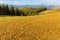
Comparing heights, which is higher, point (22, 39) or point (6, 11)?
point (22, 39)

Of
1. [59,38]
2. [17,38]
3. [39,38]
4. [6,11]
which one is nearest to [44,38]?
[39,38]

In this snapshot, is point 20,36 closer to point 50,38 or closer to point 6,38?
point 6,38

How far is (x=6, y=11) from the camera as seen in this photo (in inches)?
3477

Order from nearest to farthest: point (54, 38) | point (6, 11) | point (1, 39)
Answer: point (1, 39) < point (54, 38) < point (6, 11)

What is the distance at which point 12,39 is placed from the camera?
52.0 feet

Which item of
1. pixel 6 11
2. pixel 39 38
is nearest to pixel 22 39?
pixel 39 38

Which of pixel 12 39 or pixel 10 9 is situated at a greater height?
pixel 12 39

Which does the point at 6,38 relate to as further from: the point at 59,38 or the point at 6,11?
the point at 6,11

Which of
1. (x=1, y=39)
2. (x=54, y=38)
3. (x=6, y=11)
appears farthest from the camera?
(x=6, y=11)

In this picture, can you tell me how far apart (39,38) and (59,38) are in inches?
79.2

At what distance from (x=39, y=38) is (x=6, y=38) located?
124 inches

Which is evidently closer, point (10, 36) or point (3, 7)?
point (10, 36)

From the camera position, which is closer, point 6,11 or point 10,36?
point 10,36

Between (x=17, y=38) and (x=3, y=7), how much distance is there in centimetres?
7866
